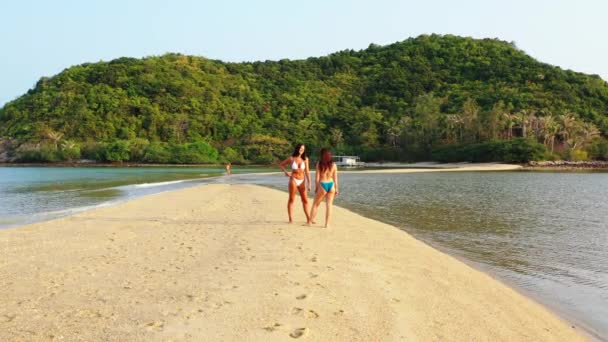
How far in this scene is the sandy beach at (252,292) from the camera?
467cm

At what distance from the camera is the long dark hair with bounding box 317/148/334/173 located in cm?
1090

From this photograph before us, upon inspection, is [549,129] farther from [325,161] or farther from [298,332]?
[298,332]

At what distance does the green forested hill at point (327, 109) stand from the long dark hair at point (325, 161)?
84651mm

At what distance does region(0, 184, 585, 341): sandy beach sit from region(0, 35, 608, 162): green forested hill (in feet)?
286

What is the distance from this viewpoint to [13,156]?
118 meters

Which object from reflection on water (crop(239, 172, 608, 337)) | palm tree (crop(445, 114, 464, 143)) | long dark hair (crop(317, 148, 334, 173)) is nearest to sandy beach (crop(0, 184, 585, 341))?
reflection on water (crop(239, 172, 608, 337))

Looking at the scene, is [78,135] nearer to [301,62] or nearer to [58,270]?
[301,62]

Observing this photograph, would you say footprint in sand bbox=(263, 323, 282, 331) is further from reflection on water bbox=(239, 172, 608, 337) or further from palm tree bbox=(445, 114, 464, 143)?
palm tree bbox=(445, 114, 464, 143)

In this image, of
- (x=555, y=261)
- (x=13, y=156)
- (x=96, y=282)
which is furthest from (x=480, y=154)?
(x=13, y=156)

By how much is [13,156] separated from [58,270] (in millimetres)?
131774

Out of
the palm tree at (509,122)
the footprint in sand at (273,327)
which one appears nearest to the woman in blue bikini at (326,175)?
the footprint in sand at (273,327)

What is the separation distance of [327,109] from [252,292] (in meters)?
141

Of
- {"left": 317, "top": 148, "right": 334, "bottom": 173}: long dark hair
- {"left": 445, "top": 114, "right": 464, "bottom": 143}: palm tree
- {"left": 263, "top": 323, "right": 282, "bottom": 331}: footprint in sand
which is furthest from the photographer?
{"left": 445, "top": 114, "right": 464, "bottom": 143}: palm tree

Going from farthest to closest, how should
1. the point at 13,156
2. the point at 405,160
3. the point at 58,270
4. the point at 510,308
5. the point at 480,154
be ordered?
the point at 13,156
the point at 405,160
the point at 480,154
the point at 58,270
the point at 510,308
